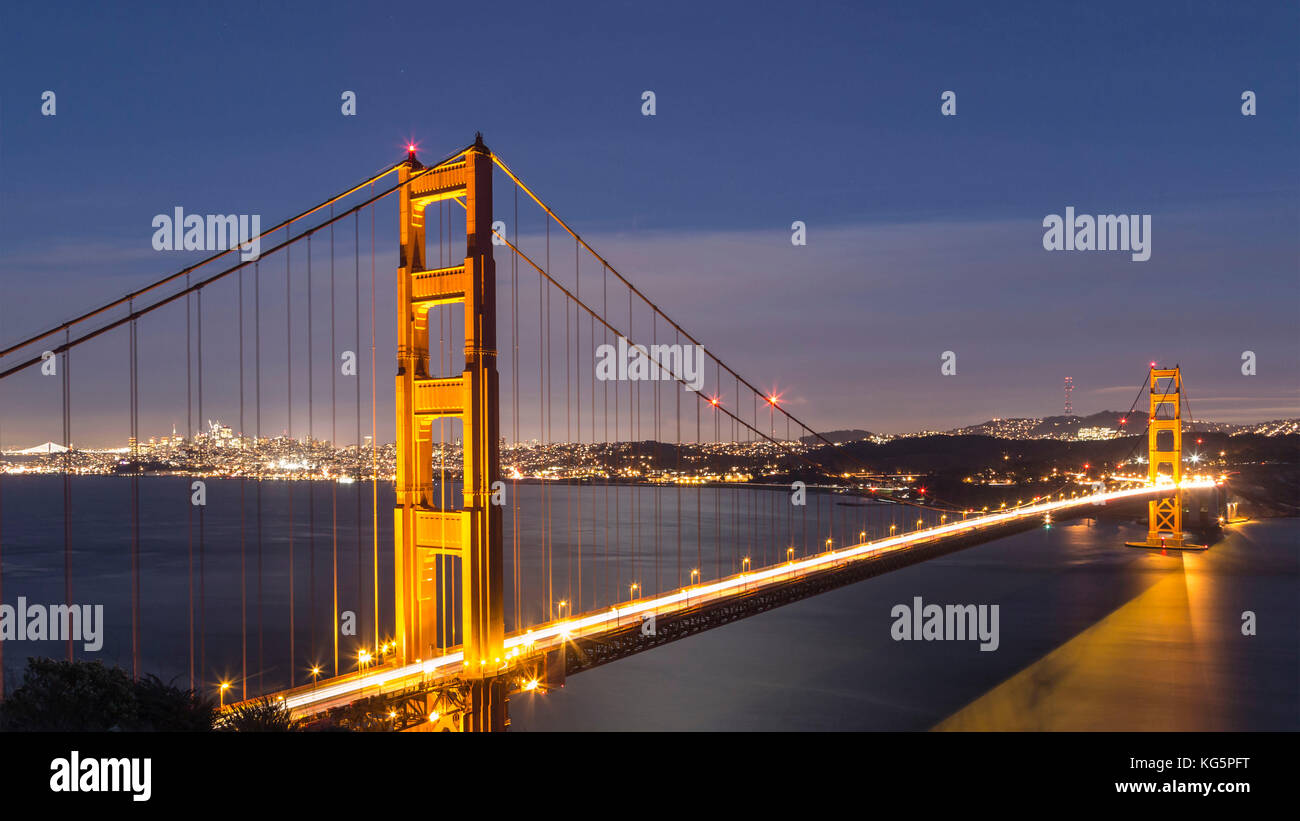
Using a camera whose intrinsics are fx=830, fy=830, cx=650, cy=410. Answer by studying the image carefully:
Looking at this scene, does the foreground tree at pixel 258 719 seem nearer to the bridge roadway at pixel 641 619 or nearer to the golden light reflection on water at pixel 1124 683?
the bridge roadway at pixel 641 619

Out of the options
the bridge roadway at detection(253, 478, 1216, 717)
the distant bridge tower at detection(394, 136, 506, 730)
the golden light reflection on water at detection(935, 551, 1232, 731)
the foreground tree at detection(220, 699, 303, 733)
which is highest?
the distant bridge tower at detection(394, 136, 506, 730)

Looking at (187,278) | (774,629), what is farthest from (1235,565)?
(187,278)

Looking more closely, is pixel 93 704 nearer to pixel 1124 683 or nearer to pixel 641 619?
pixel 641 619

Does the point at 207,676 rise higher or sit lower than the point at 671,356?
lower

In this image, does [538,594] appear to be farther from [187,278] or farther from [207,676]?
[187,278]

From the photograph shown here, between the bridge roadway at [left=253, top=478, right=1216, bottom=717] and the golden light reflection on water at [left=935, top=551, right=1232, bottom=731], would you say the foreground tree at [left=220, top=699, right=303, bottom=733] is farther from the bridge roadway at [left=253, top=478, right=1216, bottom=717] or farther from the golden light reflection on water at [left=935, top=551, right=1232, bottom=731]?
the golden light reflection on water at [left=935, top=551, right=1232, bottom=731]

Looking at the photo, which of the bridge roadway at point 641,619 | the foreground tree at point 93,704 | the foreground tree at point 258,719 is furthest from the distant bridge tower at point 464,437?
the foreground tree at point 93,704

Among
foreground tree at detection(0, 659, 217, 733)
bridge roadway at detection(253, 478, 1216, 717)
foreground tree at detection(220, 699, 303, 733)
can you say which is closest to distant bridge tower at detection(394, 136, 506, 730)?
bridge roadway at detection(253, 478, 1216, 717)
